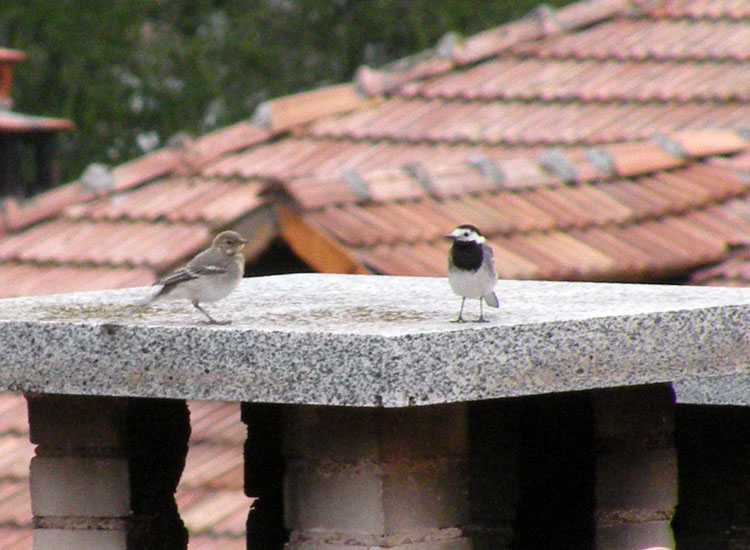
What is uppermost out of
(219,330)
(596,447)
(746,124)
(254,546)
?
(746,124)

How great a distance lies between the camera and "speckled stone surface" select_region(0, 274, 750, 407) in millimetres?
2439

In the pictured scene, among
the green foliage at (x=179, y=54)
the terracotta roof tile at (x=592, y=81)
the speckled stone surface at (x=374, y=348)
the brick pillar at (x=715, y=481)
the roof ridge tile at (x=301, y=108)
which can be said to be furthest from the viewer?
the green foliage at (x=179, y=54)

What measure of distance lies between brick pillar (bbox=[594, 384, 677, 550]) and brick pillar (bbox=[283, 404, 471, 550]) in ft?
1.11

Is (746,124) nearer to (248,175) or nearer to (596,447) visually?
(248,175)

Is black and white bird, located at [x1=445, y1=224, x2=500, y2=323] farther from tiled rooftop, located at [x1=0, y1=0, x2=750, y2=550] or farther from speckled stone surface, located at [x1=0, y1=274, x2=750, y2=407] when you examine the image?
tiled rooftop, located at [x1=0, y1=0, x2=750, y2=550]

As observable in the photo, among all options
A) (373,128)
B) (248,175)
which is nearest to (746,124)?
(373,128)

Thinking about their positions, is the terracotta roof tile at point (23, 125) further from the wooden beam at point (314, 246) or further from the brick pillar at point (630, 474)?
the brick pillar at point (630, 474)

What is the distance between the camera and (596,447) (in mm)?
2969

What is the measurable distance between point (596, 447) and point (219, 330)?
810 millimetres

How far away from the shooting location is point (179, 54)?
18906 mm

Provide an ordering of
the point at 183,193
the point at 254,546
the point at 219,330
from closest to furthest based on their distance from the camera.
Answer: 1. the point at 219,330
2. the point at 254,546
3. the point at 183,193

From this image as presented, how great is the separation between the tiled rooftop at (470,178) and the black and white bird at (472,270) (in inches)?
85.7

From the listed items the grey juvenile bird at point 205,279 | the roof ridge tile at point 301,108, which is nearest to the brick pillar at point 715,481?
the grey juvenile bird at point 205,279

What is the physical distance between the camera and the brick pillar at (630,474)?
2949 millimetres
